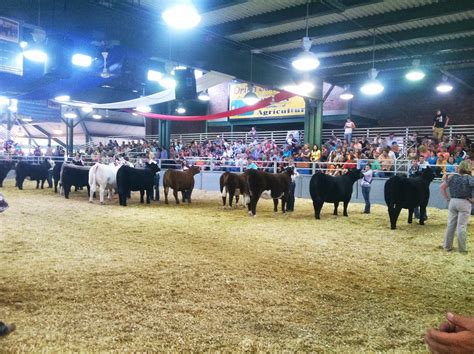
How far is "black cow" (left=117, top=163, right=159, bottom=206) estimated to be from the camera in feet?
37.4

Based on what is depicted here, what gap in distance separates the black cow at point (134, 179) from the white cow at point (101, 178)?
63 centimetres

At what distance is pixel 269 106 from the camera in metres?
22.6

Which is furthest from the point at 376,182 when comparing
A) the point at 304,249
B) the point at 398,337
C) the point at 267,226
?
the point at 398,337

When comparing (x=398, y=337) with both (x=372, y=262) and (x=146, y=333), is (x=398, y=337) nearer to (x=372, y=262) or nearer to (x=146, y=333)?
(x=146, y=333)

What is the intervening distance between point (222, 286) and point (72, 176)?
1053 centimetres

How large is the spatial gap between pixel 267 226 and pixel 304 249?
2219 mm

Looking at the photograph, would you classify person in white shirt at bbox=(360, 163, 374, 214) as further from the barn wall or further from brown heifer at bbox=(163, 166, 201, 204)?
the barn wall

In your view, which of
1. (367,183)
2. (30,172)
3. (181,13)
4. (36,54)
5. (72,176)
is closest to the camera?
(181,13)

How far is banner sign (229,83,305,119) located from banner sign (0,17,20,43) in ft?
47.8

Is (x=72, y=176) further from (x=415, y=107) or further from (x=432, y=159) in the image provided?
(x=415, y=107)

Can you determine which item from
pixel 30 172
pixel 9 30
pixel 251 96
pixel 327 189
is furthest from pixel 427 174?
pixel 30 172

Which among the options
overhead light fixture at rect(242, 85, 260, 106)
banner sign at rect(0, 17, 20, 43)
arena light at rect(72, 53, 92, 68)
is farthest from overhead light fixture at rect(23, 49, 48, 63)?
overhead light fixture at rect(242, 85, 260, 106)

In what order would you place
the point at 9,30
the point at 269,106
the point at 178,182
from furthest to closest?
the point at 269,106
the point at 178,182
the point at 9,30

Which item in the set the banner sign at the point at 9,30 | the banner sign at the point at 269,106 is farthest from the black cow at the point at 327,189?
the banner sign at the point at 269,106
